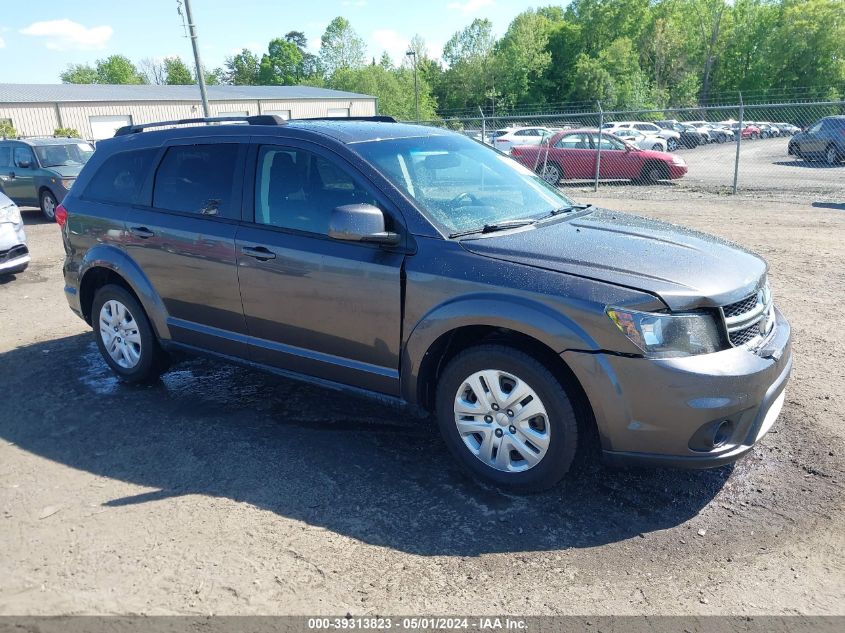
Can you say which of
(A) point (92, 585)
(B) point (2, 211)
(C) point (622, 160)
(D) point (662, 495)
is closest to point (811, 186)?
(C) point (622, 160)

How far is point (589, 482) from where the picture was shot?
11.9ft

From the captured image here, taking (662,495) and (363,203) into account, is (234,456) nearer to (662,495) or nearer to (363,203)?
(363,203)

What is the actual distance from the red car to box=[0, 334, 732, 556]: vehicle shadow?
14.1 m

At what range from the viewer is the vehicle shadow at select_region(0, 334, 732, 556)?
10.7ft

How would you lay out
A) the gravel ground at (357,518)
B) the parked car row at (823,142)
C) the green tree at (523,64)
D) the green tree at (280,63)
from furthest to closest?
1. the green tree at (280,63)
2. the green tree at (523,64)
3. the parked car row at (823,142)
4. the gravel ground at (357,518)

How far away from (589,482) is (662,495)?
0.37 m

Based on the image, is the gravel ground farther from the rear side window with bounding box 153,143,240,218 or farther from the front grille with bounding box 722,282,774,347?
the rear side window with bounding box 153,143,240,218

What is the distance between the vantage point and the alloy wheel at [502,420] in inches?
131

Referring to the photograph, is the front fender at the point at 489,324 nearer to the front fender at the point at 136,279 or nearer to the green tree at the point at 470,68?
the front fender at the point at 136,279

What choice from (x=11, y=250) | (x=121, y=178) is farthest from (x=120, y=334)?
(x=11, y=250)

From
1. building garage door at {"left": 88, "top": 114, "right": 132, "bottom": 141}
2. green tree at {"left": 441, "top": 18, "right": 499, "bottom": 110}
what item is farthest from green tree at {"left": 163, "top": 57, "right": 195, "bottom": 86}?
building garage door at {"left": 88, "top": 114, "right": 132, "bottom": 141}

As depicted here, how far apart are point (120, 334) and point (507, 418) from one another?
331cm

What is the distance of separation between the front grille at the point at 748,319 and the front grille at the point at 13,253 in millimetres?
8768

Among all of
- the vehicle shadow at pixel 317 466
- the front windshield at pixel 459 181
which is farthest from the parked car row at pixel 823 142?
the vehicle shadow at pixel 317 466
